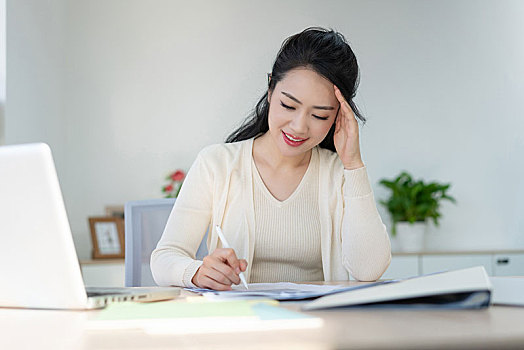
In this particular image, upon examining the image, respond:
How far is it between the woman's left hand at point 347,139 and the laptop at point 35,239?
951 mm

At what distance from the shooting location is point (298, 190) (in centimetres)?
175

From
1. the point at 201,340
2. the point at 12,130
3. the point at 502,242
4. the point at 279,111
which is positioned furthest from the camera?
the point at 502,242

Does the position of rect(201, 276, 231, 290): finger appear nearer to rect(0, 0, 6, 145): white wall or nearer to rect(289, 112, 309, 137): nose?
rect(289, 112, 309, 137): nose

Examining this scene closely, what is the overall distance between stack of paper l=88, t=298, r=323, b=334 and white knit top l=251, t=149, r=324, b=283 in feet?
3.09

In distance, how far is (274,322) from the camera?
0.58 meters

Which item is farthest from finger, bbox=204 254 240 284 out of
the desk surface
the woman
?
the desk surface

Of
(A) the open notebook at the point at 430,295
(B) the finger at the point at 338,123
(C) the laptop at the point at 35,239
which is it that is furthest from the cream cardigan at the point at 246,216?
(A) the open notebook at the point at 430,295

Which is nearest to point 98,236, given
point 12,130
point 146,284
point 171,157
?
Answer: point 171,157

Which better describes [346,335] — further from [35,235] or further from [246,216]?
Answer: [246,216]

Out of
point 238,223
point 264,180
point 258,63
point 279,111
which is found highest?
point 258,63

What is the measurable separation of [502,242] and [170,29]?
274cm

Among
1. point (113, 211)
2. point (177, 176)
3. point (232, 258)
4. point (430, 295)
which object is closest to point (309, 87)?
point (232, 258)

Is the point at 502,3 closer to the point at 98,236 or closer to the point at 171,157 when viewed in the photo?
the point at 171,157

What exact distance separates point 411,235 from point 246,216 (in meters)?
2.40
